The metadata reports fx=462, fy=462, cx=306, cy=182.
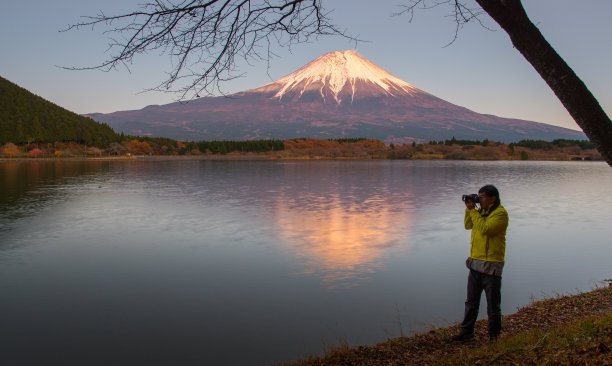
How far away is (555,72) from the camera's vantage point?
3.90 m

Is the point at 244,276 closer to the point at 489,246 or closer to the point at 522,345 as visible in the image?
the point at 489,246

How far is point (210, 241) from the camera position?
44.1ft

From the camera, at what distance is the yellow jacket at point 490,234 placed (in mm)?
4996

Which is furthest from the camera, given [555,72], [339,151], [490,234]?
[339,151]

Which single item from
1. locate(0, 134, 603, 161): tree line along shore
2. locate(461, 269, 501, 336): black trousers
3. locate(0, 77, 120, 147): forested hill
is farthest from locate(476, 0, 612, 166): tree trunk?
locate(0, 77, 120, 147): forested hill

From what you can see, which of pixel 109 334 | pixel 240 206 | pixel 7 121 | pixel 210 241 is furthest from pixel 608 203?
pixel 7 121

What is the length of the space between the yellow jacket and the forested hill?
131 meters

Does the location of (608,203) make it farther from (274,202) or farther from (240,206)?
(240,206)

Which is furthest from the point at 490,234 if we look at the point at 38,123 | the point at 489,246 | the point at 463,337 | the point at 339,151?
the point at 38,123

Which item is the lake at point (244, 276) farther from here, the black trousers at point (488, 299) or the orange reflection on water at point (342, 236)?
the black trousers at point (488, 299)

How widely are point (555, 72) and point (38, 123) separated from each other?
13490cm

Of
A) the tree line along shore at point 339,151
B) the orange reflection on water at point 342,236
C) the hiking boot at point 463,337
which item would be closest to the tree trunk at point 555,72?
the hiking boot at point 463,337

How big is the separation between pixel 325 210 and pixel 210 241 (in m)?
8.19

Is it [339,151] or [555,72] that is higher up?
[555,72]
